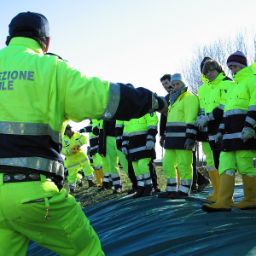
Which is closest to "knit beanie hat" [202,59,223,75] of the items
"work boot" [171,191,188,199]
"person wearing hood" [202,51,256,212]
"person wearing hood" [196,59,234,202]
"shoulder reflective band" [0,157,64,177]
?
"person wearing hood" [196,59,234,202]

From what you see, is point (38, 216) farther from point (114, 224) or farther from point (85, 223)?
point (114, 224)

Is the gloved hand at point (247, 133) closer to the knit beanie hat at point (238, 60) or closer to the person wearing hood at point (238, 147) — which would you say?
the person wearing hood at point (238, 147)

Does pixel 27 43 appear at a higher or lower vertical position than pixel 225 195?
higher

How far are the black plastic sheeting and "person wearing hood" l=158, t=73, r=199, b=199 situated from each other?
2.72ft

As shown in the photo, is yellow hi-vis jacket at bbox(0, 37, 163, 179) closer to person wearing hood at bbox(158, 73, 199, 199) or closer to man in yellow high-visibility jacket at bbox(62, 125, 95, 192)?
person wearing hood at bbox(158, 73, 199, 199)

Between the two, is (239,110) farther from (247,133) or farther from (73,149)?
(73,149)

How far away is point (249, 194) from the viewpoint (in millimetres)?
6172

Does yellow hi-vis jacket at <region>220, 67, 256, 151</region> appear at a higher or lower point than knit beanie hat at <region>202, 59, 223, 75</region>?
lower

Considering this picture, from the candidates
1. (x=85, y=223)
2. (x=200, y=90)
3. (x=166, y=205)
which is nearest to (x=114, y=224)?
(x=166, y=205)

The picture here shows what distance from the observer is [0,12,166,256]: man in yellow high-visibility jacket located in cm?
276

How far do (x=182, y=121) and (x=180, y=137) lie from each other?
0.27 m

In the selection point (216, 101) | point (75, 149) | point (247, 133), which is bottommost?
point (75, 149)

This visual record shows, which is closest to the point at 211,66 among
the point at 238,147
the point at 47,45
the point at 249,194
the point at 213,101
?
the point at 213,101

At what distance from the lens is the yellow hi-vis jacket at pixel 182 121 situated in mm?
7492
